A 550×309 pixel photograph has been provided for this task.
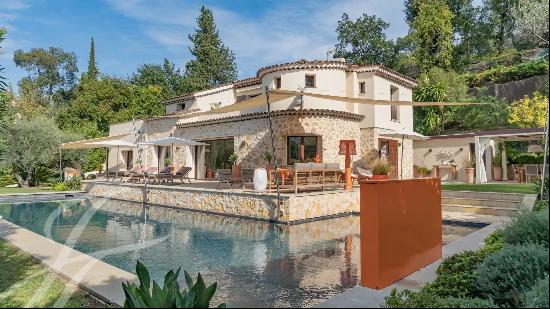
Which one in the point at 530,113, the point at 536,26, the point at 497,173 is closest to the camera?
the point at 536,26

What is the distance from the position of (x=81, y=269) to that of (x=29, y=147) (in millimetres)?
24442

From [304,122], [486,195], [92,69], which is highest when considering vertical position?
[92,69]

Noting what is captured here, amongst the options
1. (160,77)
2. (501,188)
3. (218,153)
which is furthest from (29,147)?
(501,188)

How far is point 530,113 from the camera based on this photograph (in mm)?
24234

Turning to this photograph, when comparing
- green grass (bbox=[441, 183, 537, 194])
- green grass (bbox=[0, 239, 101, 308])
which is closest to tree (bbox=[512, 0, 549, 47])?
green grass (bbox=[441, 183, 537, 194])

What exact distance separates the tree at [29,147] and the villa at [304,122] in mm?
8212

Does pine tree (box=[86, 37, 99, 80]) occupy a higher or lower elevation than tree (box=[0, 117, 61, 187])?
higher

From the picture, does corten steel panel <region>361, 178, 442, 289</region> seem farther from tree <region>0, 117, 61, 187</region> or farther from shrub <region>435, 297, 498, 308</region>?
tree <region>0, 117, 61, 187</region>

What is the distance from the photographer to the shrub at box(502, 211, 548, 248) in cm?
445

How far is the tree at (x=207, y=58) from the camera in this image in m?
47.8

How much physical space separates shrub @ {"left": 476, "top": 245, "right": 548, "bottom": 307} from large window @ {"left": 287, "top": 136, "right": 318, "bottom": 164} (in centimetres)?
1492

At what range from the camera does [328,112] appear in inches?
754

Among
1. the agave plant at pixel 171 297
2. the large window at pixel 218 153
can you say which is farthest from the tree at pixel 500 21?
the agave plant at pixel 171 297

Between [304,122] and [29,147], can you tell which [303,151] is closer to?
[304,122]
